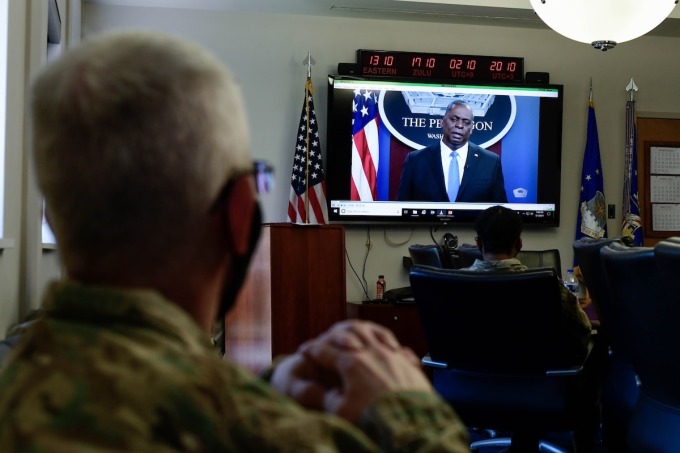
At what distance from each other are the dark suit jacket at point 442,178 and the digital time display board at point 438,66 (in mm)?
559

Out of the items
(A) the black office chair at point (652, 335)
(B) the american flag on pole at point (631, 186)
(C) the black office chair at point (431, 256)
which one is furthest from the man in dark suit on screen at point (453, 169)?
(A) the black office chair at point (652, 335)

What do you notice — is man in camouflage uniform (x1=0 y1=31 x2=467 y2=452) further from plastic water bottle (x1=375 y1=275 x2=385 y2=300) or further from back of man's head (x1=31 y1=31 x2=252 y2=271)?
plastic water bottle (x1=375 y1=275 x2=385 y2=300)

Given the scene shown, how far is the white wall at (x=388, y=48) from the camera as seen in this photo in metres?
6.50

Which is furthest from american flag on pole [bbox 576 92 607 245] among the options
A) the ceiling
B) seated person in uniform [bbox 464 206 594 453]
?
seated person in uniform [bbox 464 206 594 453]

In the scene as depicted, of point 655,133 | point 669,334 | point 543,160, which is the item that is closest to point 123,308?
point 669,334

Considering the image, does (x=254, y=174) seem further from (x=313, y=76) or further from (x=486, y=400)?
(x=313, y=76)

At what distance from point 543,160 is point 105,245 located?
6.16m

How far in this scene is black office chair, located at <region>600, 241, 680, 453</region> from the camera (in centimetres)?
213

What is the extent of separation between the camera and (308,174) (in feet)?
20.6

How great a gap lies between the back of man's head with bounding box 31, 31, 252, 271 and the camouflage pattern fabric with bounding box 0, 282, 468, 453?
0.06 metres

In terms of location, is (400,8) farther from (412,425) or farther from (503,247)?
(412,425)

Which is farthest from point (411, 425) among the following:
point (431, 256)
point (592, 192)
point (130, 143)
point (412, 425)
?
point (592, 192)

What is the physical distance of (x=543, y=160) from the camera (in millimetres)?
6633

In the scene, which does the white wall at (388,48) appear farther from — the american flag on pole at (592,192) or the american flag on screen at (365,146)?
the american flag on screen at (365,146)
